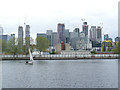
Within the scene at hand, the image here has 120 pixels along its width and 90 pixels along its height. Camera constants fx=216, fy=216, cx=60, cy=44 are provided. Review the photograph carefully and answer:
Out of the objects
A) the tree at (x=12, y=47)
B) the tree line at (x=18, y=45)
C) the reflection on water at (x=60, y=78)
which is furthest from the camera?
the tree line at (x=18, y=45)

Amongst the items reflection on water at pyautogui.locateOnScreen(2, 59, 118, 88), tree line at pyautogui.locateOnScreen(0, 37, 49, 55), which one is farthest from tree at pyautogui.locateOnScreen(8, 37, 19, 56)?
reflection on water at pyautogui.locateOnScreen(2, 59, 118, 88)

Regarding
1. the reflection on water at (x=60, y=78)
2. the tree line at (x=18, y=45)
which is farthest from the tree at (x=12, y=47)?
the reflection on water at (x=60, y=78)

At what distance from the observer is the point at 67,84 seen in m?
34.2

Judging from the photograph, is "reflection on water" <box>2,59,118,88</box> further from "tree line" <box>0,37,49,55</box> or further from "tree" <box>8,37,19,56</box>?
"tree line" <box>0,37,49,55</box>

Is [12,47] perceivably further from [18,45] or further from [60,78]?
[60,78]

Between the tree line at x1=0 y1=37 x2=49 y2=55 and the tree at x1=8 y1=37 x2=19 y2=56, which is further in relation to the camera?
the tree line at x1=0 y1=37 x2=49 y2=55

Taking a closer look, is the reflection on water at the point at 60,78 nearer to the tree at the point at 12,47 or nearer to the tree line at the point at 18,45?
the tree at the point at 12,47

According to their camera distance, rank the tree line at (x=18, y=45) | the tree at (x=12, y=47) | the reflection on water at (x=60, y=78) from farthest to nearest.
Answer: the tree line at (x=18, y=45), the tree at (x=12, y=47), the reflection on water at (x=60, y=78)

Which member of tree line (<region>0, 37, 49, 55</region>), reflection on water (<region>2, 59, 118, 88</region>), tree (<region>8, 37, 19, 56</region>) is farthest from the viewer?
tree line (<region>0, 37, 49, 55</region>)

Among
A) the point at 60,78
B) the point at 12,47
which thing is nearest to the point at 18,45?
the point at 12,47

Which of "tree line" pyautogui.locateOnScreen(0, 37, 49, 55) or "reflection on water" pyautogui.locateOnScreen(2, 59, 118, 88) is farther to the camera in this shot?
"tree line" pyautogui.locateOnScreen(0, 37, 49, 55)

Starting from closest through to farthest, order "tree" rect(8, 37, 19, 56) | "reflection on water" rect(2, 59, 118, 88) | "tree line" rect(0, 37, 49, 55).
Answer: "reflection on water" rect(2, 59, 118, 88) < "tree" rect(8, 37, 19, 56) < "tree line" rect(0, 37, 49, 55)

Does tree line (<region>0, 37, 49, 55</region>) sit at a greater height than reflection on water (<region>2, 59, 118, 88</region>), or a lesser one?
greater

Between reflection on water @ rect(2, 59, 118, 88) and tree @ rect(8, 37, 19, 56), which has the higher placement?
tree @ rect(8, 37, 19, 56)
